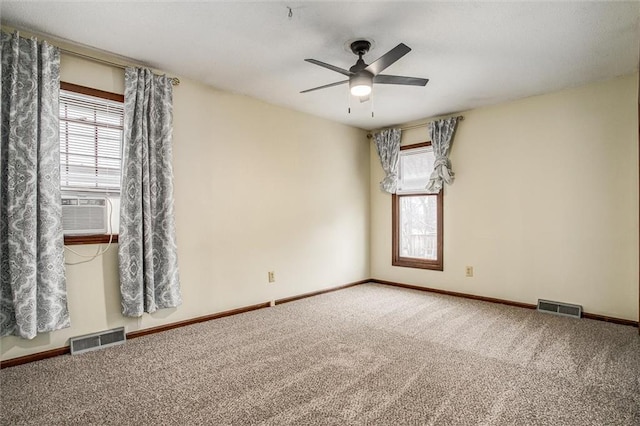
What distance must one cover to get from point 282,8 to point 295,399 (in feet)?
7.79

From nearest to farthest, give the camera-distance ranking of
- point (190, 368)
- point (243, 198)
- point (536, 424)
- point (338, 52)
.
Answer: point (536, 424) < point (190, 368) < point (338, 52) < point (243, 198)

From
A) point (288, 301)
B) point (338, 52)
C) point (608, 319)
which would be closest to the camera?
point (338, 52)

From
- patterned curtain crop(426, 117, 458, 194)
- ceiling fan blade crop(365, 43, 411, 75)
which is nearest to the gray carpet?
patterned curtain crop(426, 117, 458, 194)

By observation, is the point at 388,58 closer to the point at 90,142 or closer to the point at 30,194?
the point at 90,142

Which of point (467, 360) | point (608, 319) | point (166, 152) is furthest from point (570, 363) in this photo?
point (166, 152)

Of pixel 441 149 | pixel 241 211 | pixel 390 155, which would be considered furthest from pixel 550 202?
pixel 241 211

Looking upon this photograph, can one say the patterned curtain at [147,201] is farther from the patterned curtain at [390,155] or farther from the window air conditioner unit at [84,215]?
the patterned curtain at [390,155]

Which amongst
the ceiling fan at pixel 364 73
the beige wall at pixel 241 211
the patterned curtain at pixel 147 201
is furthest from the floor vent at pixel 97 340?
the ceiling fan at pixel 364 73

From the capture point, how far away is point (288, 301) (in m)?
4.07

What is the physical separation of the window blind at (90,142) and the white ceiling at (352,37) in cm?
46

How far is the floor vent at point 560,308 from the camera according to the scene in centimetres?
339

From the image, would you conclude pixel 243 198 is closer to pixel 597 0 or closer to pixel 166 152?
pixel 166 152

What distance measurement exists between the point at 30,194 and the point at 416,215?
164 inches

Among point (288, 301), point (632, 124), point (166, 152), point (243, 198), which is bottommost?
point (288, 301)
